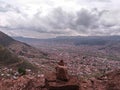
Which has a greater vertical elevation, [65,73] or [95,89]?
[65,73]

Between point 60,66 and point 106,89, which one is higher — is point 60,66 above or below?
above

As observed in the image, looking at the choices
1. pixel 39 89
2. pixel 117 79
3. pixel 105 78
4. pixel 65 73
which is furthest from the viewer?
pixel 105 78

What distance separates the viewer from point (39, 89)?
67938mm

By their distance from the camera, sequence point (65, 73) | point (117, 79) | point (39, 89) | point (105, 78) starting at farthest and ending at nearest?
point (105, 78) → point (117, 79) → point (39, 89) → point (65, 73)

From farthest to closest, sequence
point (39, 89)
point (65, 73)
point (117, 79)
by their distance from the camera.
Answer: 1. point (117, 79)
2. point (39, 89)
3. point (65, 73)

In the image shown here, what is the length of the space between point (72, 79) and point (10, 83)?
29051 millimetres

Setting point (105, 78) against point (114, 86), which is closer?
point (114, 86)

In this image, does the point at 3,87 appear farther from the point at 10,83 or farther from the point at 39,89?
the point at 39,89

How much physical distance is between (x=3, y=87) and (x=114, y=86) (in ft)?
94.4

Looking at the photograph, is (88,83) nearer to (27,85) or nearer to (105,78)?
(105,78)

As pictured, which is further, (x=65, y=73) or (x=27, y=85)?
(x=27, y=85)

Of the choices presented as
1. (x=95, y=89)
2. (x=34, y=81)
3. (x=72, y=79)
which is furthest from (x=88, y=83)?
(x=72, y=79)

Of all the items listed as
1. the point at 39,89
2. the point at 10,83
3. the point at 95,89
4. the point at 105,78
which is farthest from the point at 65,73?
the point at 10,83

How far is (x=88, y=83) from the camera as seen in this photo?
74938 mm
